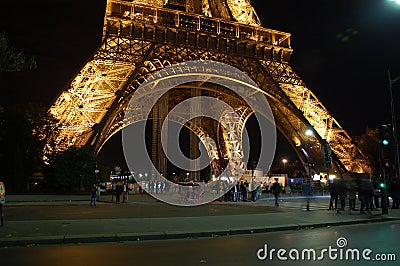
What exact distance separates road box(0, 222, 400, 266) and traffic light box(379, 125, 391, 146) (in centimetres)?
637

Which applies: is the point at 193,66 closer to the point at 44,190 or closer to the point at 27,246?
the point at 44,190

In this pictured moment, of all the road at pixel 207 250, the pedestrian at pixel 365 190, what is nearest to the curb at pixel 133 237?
the road at pixel 207 250

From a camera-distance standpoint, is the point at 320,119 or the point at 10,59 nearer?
the point at 10,59

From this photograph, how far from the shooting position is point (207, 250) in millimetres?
8922

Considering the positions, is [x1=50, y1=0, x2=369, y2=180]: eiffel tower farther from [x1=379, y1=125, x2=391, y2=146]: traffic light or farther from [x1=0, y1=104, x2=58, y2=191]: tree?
[x1=379, y1=125, x2=391, y2=146]: traffic light

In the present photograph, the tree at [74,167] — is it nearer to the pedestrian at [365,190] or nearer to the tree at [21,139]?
the tree at [21,139]

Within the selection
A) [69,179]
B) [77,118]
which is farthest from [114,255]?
[69,179]

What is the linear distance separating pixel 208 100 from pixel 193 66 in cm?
1733

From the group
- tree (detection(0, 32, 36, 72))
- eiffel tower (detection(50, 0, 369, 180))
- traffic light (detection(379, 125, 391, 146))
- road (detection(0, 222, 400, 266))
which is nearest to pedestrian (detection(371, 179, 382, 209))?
traffic light (detection(379, 125, 391, 146))

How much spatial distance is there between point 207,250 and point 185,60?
2873cm

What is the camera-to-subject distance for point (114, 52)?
1298 inches

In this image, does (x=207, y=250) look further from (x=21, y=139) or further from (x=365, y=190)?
(x=21, y=139)

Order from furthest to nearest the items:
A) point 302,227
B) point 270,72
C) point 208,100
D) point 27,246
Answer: point 208,100 → point 270,72 → point 302,227 → point 27,246

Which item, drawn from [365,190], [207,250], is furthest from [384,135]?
[207,250]
